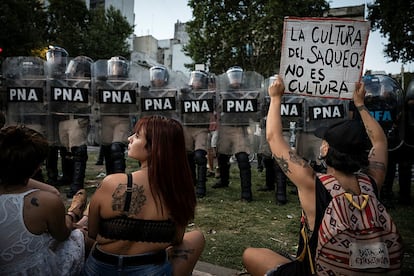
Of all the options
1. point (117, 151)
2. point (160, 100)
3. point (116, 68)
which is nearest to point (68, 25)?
point (116, 68)

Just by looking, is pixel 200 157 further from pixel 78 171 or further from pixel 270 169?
pixel 78 171

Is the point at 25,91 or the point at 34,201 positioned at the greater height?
the point at 25,91

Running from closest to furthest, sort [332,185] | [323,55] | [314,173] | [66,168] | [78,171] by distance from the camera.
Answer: [332,185] → [314,173] → [323,55] → [78,171] → [66,168]

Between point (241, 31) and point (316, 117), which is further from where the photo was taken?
point (241, 31)

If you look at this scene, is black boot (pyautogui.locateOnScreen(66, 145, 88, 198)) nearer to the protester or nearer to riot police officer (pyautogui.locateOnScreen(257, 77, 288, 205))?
riot police officer (pyautogui.locateOnScreen(257, 77, 288, 205))

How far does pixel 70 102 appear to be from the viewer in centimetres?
604

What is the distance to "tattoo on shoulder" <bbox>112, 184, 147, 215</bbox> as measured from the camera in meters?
2.05

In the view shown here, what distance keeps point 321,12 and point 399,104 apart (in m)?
16.8

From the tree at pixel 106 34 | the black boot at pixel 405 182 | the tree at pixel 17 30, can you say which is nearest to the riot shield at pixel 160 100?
the black boot at pixel 405 182

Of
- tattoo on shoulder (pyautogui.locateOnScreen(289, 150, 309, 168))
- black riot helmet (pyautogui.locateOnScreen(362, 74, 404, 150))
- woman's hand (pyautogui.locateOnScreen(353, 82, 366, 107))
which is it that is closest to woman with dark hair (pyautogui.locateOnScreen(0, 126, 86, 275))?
tattoo on shoulder (pyautogui.locateOnScreen(289, 150, 309, 168))

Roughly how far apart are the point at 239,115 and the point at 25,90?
357cm

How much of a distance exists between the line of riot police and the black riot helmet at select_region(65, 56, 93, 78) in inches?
0.6

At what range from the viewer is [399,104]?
5.67 meters

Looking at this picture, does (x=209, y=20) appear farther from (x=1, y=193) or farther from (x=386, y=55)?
(x=1, y=193)
